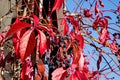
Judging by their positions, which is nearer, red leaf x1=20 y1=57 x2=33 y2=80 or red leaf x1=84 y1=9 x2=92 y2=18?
red leaf x1=20 y1=57 x2=33 y2=80

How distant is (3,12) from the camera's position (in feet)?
5.32

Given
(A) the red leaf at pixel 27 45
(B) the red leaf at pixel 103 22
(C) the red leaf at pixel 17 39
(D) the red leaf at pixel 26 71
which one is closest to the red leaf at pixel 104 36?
(B) the red leaf at pixel 103 22

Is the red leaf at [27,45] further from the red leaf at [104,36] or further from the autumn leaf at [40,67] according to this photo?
the red leaf at [104,36]

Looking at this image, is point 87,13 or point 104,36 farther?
point 87,13

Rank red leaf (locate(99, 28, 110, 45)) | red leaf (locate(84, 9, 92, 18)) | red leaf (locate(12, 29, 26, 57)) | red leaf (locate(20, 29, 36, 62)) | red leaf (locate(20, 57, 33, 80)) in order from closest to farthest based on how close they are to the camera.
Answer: red leaf (locate(20, 29, 36, 62)), red leaf (locate(12, 29, 26, 57)), red leaf (locate(20, 57, 33, 80)), red leaf (locate(99, 28, 110, 45)), red leaf (locate(84, 9, 92, 18))

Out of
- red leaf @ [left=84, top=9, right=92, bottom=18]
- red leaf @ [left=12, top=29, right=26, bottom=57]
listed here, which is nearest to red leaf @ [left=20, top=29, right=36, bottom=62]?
red leaf @ [left=12, top=29, right=26, bottom=57]

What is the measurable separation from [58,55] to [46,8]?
33cm

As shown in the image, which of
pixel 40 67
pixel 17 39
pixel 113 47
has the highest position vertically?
pixel 17 39

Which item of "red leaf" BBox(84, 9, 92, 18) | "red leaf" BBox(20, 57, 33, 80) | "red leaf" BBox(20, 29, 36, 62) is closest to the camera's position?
"red leaf" BBox(20, 29, 36, 62)

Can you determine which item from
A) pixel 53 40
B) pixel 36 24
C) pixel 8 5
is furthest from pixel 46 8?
pixel 36 24

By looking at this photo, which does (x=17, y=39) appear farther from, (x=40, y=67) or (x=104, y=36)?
(x=104, y=36)

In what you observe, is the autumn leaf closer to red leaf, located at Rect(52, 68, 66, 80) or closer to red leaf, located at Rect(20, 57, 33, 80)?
red leaf, located at Rect(20, 57, 33, 80)

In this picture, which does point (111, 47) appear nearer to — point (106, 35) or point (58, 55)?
point (106, 35)

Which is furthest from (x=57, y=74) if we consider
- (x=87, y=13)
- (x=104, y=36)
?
(x=87, y=13)
